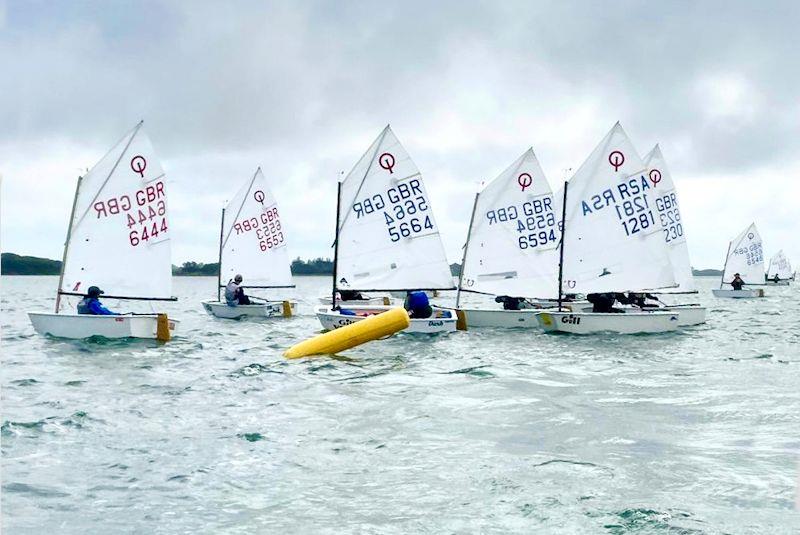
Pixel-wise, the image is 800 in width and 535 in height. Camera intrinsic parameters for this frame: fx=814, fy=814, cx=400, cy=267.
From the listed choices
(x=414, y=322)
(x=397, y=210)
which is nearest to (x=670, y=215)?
(x=397, y=210)

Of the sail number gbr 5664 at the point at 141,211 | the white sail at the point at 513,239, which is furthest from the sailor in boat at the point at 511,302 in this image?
the sail number gbr 5664 at the point at 141,211

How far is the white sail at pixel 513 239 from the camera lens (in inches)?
1271

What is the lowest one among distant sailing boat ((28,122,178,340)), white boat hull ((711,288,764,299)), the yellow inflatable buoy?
the yellow inflatable buoy

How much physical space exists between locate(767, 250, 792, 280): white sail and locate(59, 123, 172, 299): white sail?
10307 cm

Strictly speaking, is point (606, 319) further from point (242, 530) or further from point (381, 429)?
point (242, 530)

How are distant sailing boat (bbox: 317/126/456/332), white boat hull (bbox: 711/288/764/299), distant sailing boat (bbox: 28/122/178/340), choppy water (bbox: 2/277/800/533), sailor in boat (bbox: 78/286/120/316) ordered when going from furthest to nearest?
white boat hull (bbox: 711/288/764/299) < distant sailing boat (bbox: 317/126/456/332) < distant sailing boat (bbox: 28/122/178/340) < sailor in boat (bbox: 78/286/120/316) < choppy water (bbox: 2/277/800/533)

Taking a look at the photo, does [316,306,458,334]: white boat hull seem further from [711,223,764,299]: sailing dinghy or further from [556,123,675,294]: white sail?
[711,223,764,299]: sailing dinghy

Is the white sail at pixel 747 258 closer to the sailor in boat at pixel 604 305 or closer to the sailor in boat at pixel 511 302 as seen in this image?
the sailor in boat at pixel 511 302

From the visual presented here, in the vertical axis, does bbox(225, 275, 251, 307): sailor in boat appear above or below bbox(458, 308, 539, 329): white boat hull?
above

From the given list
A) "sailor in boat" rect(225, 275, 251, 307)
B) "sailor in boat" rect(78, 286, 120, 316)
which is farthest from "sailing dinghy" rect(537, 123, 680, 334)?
"sailor in boat" rect(78, 286, 120, 316)

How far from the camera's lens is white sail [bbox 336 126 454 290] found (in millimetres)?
28906

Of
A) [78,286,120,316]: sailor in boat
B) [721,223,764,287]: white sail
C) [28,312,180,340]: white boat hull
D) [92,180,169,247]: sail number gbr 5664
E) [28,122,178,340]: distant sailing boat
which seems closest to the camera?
[28,312,180,340]: white boat hull

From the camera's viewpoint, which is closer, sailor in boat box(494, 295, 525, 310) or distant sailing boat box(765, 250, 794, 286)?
sailor in boat box(494, 295, 525, 310)

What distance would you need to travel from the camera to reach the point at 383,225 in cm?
2891
